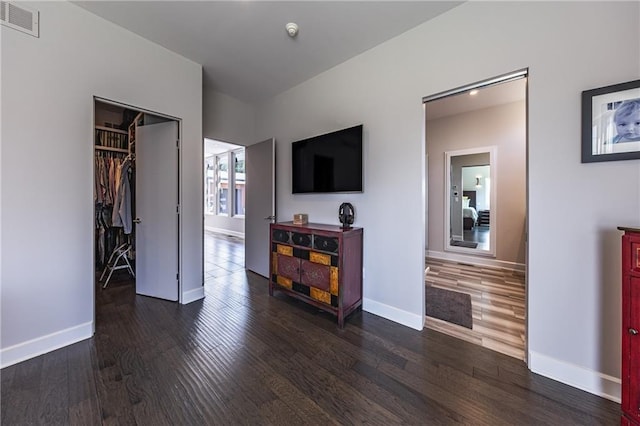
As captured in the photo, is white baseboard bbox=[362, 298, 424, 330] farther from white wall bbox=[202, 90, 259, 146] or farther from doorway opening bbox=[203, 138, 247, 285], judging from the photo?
doorway opening bbox=[203, 138, 247, 285]

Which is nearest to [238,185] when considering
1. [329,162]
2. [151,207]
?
[151,207]

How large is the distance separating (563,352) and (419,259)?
3.50ft

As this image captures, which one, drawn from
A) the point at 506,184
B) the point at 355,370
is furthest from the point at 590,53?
the point at 506,184

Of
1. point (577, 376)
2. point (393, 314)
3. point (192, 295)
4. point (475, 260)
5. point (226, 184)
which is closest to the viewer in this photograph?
point (577, 376)

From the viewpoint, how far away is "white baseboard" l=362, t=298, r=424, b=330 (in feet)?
7.52

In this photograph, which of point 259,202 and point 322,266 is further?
point 259,202

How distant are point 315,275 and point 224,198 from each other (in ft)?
21.9

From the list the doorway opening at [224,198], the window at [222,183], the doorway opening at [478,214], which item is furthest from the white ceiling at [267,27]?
the window at [222,183]

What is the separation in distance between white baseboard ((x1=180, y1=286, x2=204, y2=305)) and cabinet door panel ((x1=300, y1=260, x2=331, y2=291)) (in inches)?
51.9

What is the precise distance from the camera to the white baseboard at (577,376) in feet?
4.81

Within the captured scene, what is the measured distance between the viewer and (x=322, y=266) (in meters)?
2.47

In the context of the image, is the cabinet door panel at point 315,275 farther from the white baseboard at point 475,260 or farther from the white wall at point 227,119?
the white baseboard at point 475,260

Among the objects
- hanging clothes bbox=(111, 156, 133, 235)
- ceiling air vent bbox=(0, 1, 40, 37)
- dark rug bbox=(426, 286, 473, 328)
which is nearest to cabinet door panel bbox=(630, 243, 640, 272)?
dark rug bbox=(426, 286, 473, 328)

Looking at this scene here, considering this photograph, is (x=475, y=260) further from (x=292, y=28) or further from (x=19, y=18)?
(x=19, y=18)
